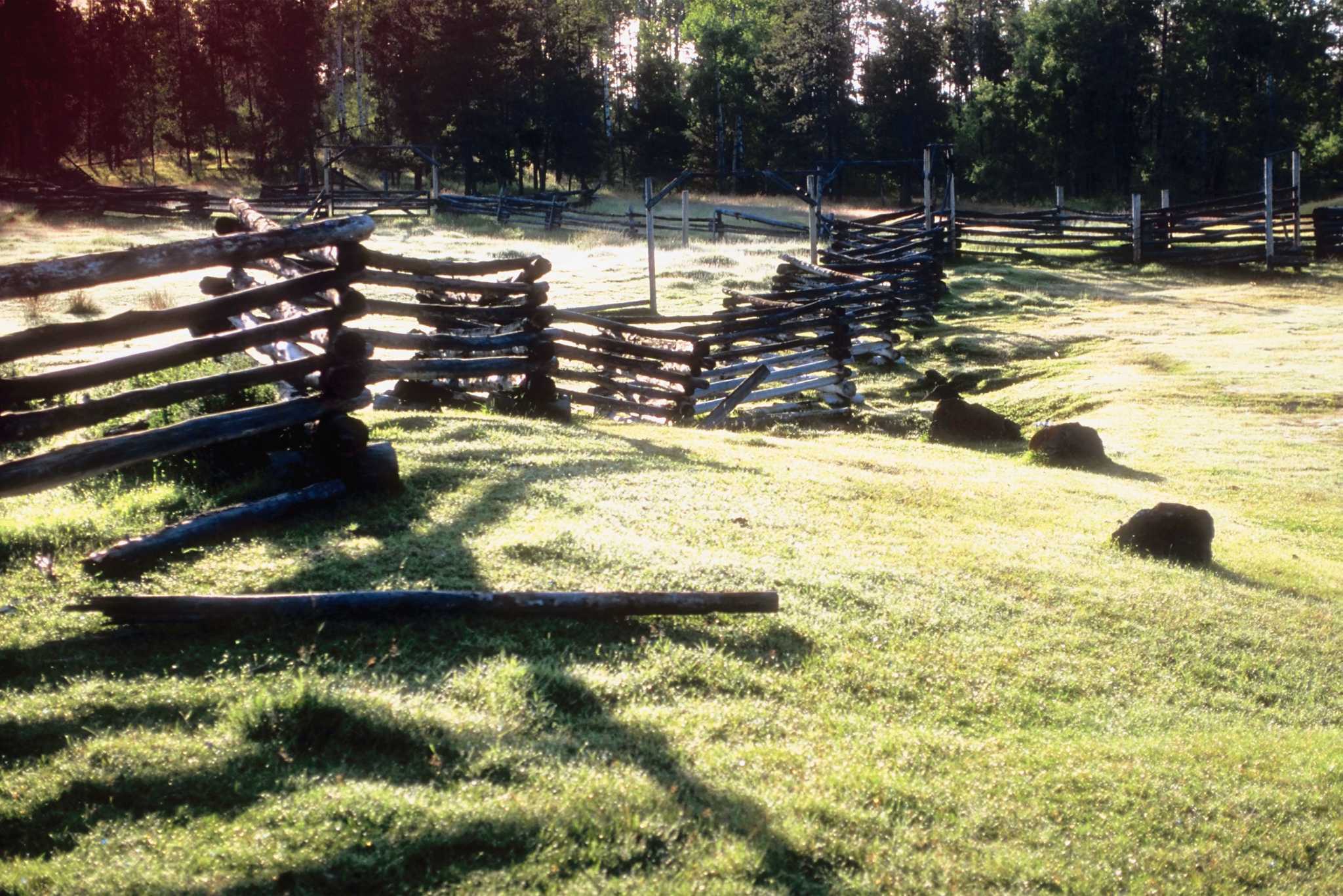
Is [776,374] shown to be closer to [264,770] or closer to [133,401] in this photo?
[133,401]

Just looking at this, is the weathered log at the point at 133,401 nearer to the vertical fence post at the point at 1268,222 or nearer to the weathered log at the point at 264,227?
the weathered log at the point at 264,227

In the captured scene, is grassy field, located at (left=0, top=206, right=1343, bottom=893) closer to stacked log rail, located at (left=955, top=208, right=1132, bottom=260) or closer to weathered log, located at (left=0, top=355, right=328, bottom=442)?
weathered log, located at (left=0, top=355, right=328, bottom=442)

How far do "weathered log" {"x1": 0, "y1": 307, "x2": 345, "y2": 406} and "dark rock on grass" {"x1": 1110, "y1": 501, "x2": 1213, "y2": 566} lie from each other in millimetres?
6277

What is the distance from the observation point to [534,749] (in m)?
4.37

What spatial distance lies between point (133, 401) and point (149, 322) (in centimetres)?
49

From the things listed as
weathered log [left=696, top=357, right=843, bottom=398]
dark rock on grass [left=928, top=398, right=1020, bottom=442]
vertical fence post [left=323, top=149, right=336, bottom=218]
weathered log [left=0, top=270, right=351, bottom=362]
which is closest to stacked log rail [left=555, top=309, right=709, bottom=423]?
weathered log [left=696, top=357, right=843, bottom=398]

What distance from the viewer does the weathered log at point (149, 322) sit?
5.96m

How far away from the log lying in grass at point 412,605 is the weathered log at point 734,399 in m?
9.37

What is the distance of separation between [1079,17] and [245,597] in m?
61.0

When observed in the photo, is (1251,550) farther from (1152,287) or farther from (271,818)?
(1152,287)

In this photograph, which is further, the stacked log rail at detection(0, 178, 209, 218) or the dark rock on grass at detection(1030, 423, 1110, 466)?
the stacked log rail at detection(0, 178, 209, 218)

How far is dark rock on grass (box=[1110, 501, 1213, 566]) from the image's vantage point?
9.00m

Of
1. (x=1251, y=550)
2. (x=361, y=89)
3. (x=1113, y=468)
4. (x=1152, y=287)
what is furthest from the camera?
(x=361, y=89)

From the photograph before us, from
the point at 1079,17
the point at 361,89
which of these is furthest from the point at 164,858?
the point at 361,89
